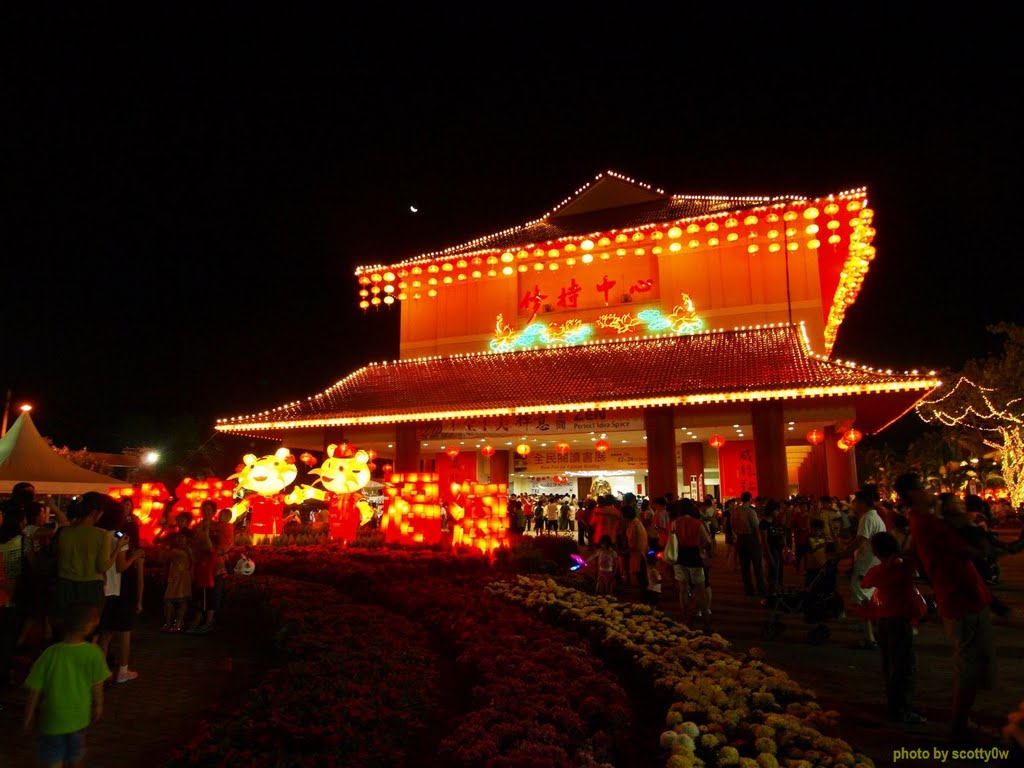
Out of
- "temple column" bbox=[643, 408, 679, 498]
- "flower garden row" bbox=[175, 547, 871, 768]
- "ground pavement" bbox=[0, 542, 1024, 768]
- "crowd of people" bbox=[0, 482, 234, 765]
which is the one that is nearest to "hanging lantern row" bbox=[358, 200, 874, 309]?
"temple column" bbox=[643, 408, 679, 498]

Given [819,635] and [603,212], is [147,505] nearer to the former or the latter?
[819,635]

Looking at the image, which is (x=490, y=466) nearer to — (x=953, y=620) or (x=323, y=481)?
(x=323, y=481)

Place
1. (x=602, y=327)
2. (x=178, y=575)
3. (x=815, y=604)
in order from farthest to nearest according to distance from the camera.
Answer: (x=602, y=327) < (x=178, y=575) < (x=815, y=604)

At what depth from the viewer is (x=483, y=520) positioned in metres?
12.7

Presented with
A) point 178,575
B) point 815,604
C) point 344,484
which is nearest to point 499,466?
point 344,484

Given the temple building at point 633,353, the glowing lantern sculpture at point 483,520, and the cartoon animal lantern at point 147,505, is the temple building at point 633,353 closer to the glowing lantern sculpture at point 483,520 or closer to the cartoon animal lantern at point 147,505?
the glowing lantern sculpture at point 483,520

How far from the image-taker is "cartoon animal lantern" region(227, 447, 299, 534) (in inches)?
551

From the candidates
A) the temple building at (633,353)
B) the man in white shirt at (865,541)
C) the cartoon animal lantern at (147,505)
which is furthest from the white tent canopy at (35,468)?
the man in white shirt at (865,541)

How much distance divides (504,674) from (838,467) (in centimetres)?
1503

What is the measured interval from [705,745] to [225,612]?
7590 millimetres

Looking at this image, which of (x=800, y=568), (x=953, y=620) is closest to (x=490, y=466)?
(x=800, y=568)

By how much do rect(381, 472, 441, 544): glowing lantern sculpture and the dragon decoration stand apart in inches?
275

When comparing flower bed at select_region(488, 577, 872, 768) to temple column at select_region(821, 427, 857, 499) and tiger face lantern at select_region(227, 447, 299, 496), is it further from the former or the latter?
temple column at select_region(821, 427, 857, 499)

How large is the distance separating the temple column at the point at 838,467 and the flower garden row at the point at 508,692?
453 inches
